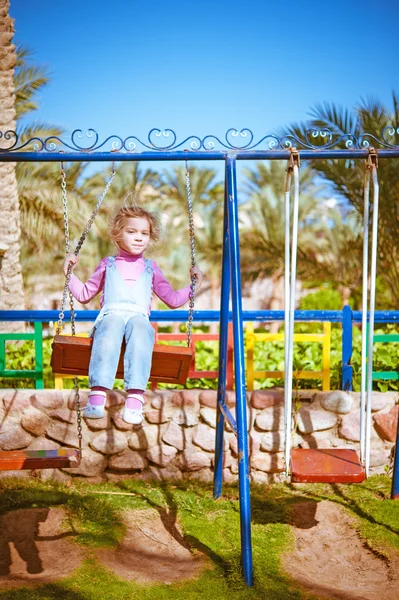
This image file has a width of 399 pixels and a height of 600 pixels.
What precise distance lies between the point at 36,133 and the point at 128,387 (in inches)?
378

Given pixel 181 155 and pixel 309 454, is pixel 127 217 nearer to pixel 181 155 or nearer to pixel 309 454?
pixel 181 155

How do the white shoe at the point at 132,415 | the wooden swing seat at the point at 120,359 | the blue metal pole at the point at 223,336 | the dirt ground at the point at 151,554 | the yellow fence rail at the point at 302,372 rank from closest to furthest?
the white shoe at the point at 132,415 < the wooden swing seat at the point at 120,359 < the dirt ground at the point at 151,554 < the blue metal pole at the point at 223,336 < the yellow fence rail at the point at 302,372

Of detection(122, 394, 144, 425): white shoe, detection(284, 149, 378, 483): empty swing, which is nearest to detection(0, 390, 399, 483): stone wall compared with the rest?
Answer: detection(284, 149, 378, 483): empty swing

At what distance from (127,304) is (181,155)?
107cm

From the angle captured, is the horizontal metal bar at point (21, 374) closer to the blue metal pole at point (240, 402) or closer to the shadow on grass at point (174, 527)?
the shadow on grass at point (174, 527)

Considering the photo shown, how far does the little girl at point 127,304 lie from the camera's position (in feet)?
12.7

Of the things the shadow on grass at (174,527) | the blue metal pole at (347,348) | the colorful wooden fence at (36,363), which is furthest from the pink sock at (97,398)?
the blue metal pole at (347,348)

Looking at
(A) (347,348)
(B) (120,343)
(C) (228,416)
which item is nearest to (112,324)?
(B) (120,343)

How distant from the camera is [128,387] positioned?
3.89 m

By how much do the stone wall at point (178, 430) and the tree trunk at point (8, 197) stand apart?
106 inches

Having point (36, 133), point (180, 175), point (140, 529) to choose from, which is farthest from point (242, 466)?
point (180, 175)

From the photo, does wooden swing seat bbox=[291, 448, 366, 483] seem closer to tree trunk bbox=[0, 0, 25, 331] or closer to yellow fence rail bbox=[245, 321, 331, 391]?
yellow fence rail bbox=[245, 321, 331, 391]

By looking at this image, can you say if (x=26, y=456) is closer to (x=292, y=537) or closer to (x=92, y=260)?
(x=292, y=537)

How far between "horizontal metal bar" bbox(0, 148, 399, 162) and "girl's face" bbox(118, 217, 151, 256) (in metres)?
0.43
